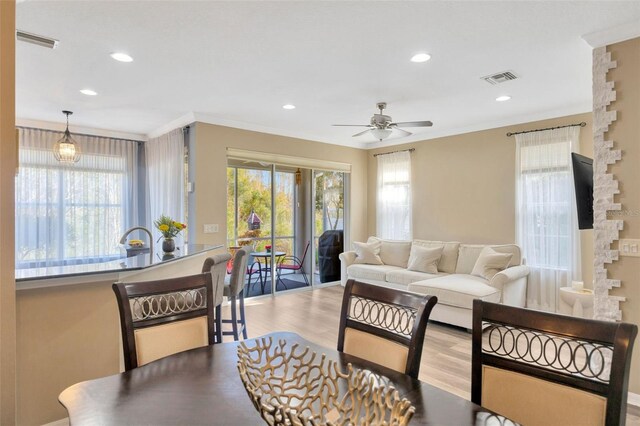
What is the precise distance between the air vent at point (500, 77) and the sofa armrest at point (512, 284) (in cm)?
213

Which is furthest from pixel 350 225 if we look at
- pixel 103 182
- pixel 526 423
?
pixel 526 423

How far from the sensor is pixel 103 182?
575 cm

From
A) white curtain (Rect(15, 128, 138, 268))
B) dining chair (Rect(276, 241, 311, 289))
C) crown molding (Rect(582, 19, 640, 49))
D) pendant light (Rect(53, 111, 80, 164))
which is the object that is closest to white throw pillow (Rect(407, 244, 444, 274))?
dining chair (Rect(276, 241, 311, 289))

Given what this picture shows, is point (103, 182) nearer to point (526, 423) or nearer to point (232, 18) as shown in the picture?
point (232, 18)

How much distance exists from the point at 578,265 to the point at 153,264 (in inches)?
183

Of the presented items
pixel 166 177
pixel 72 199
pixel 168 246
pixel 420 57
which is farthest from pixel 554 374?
pixel 72 199

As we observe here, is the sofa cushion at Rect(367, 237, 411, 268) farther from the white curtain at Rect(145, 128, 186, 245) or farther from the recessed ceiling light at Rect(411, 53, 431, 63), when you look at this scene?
the recessed ceiling light at Rect(411, 53, 431, 63)

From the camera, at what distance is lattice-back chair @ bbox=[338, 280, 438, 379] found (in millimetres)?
1402

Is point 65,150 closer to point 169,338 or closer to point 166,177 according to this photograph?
point 166,177

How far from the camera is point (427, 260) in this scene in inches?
205

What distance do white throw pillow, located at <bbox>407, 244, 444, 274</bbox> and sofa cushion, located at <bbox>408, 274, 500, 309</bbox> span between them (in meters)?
0.57

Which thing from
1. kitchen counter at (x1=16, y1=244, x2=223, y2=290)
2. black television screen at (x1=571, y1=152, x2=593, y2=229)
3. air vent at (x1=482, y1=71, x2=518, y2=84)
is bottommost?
kitchen counter at (x1=16, y1=244, x2=223, y2=290)

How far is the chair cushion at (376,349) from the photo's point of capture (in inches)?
56.4

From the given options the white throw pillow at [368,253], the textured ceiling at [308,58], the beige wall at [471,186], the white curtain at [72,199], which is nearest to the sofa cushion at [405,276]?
the white throw pillow at [368,253]
